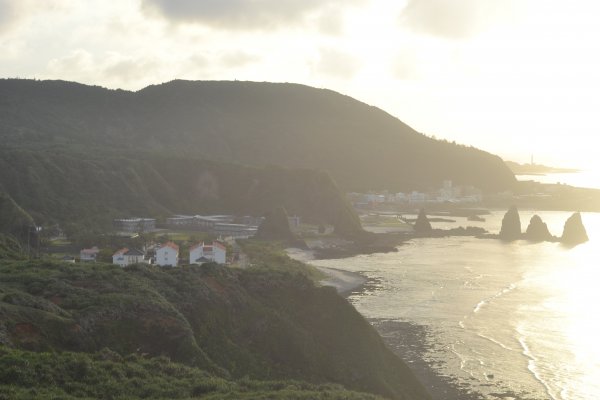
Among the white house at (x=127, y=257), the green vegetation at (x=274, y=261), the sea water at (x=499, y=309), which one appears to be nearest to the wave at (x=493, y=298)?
the sea water at (x=499, y=309)

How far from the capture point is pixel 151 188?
98.0m

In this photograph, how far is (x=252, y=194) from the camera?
9900 cm

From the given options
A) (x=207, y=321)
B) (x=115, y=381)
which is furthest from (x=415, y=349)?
(x=115, y=381)

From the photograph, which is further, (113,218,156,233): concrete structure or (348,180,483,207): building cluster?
(348,180,483,207): building cluster

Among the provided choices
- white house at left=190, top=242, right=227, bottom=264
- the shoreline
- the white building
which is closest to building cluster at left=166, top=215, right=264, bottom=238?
white house at left=190, top=242, right=227, bottom=264

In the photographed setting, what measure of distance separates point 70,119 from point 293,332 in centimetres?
14024

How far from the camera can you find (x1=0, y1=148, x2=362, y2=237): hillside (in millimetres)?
78812

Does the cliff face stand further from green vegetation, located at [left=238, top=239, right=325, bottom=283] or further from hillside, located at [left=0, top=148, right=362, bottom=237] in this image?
hillside, located at [left=0, top=148, right=362, bottom=237]

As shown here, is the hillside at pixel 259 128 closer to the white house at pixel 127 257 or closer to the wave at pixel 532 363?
the white house at pixel 127 257

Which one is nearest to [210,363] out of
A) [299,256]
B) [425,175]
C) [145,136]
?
[299,256]

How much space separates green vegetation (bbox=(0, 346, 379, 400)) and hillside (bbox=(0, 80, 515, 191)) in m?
117

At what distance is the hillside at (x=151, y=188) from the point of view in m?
78.8

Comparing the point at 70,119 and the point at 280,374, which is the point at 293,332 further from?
the point at 70,119

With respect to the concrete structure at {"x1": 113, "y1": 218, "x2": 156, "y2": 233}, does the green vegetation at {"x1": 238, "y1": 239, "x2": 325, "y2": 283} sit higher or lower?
lower
